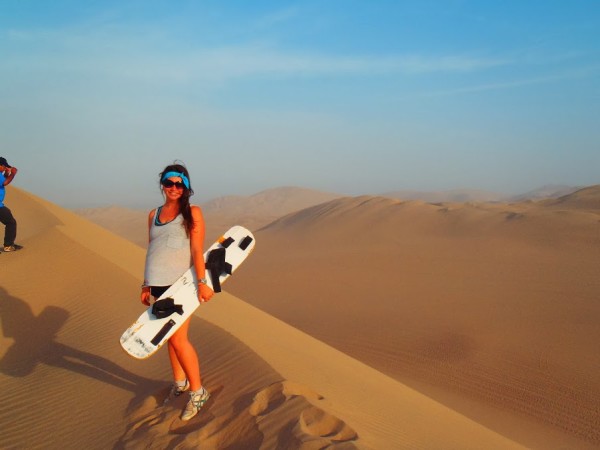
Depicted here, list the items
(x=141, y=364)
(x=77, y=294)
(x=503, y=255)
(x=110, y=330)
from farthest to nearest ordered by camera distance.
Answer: (x=503, y=255) → (x=77, y=294) → (x=110, y=330) → (x=141, y=364)

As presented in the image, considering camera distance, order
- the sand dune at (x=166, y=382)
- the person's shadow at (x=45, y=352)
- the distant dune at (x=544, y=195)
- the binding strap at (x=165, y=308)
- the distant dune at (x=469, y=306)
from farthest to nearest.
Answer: the distant dune at (x=544, y=195), the distant dune at (x=469, y=306), the person's shadow at (x=45, y=352), the binding strap at (x=165, y=308), the sand dune at (x=166, y=382)

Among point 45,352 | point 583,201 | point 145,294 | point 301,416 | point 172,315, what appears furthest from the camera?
point 583,201

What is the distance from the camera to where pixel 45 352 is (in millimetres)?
5672

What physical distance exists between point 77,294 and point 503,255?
11.9 meters

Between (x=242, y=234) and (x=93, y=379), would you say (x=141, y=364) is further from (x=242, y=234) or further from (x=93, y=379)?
(x=242, y=234)

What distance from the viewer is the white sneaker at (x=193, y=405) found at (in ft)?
11.5

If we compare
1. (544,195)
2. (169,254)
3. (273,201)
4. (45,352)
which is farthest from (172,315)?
(544,195)

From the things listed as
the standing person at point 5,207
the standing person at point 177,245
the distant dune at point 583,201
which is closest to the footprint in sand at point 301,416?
the standing person at point 177,245

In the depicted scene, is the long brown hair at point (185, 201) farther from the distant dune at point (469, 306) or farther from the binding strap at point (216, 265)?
the distant dune at point (469, 306)

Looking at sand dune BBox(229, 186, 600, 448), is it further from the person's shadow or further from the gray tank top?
the gray tank top

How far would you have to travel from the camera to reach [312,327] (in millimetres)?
9406

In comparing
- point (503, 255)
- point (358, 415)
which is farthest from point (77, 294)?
point (503, 255)

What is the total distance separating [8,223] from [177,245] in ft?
20.9

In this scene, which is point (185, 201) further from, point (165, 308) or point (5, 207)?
point (5, 207)
